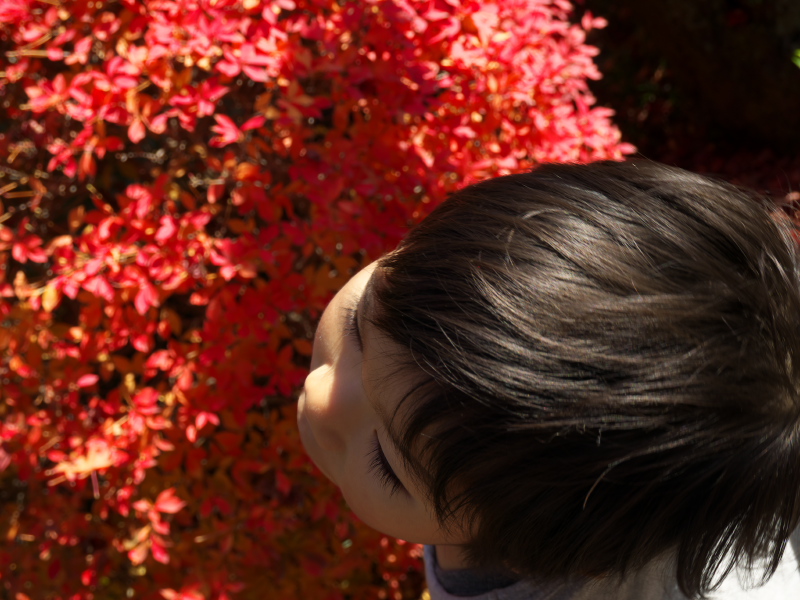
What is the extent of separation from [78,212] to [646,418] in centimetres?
127

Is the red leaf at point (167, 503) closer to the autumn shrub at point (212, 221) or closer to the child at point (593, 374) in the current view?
the autumn shrub at point (212, 221)

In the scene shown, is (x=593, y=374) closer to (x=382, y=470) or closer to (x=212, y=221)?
(x=382, y=470)

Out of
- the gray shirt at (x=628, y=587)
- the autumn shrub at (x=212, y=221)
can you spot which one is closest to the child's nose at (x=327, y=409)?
the gray shirt at (x=628, y=587)

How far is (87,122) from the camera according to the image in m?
1.27

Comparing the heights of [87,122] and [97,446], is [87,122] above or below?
above

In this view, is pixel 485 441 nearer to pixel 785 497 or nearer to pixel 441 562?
Result: pixel 785 497

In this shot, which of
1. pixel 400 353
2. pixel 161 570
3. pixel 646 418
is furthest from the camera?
pixel 161 570

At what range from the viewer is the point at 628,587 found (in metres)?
0.83

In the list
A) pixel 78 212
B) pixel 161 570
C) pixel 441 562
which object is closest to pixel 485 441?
pixel 441 562

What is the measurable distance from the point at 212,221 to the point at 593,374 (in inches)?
50.1

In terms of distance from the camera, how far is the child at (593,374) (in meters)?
0.54

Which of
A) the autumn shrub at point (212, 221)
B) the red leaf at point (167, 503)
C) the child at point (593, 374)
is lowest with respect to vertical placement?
the red leaf at point (167, 503)

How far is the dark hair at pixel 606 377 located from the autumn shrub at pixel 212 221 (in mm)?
724

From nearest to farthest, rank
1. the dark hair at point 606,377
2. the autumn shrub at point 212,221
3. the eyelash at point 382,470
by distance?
the dark hair at point 606,377 < the eyelash at point 382,470 < the autumn shrub at point 212,221
